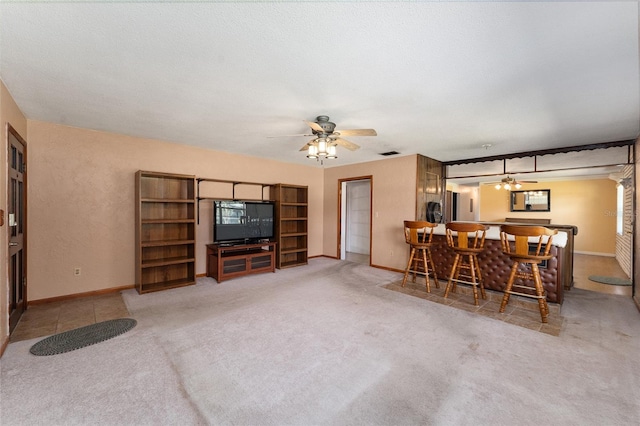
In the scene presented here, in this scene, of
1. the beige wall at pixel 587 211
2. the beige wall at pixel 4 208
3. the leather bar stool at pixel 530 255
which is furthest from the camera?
the beige wall at pixel 587 211

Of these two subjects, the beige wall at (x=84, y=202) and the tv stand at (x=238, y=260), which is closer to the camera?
the beige wall at (x=84, y=202)

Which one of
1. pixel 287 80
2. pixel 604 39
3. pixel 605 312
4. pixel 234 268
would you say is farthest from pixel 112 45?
pixel 605 312

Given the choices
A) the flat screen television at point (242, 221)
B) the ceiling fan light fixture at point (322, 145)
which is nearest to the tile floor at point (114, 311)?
the flat screen television at point (242, 221)

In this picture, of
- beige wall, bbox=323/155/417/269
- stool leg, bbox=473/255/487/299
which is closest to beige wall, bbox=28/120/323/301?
beige wall, bbox=323/155/417/269

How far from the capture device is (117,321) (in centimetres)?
285

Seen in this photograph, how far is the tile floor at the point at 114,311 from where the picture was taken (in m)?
2.71

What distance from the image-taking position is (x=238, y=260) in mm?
4617

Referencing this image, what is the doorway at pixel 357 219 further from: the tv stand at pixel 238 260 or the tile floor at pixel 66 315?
the tile floor at pixel 66 315

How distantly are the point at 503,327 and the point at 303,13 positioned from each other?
3.33 meters

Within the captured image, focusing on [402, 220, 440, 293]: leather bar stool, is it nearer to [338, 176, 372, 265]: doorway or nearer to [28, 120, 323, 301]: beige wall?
[338, 176, 372, 265]: doorway

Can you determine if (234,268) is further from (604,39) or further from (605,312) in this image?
(605,312)

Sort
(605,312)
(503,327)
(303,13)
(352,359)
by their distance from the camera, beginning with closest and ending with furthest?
(303,13) < (352,359) < (503,327) < (605,312)

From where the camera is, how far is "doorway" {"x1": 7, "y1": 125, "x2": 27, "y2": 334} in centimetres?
257

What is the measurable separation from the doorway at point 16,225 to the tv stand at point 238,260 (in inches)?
86.2
